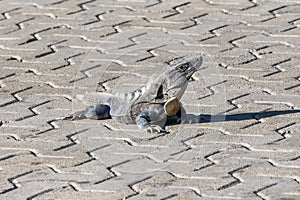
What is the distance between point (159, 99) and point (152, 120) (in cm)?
15

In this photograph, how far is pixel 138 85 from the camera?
847cm

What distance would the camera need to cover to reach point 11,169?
25.1 ft

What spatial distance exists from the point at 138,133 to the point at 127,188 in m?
0.88

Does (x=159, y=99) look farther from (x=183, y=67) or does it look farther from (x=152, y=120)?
(x=183, y=67)

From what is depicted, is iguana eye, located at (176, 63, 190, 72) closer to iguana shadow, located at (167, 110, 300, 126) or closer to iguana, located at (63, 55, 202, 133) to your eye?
iguana, located at (63, 55, 202, 133)

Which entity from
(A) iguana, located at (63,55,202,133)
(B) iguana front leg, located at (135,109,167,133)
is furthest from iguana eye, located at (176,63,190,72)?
(B) iguana front leg, located at (135,109,167,133)

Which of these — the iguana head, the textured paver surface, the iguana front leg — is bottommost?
the textured paver surface

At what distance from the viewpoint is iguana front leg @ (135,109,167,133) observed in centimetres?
817

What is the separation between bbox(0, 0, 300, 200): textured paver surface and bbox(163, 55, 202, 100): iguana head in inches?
9.9

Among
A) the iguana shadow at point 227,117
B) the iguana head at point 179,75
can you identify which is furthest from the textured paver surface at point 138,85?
the iguana head at point 179,75

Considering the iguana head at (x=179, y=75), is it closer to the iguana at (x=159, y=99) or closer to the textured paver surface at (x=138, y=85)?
the iguana at (x=159, y=99)

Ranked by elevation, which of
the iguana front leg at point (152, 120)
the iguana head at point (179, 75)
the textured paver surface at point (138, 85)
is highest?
the iguana head at point (179, 75)

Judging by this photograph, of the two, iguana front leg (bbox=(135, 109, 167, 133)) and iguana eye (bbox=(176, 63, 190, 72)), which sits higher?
iguana eye (bbox=(176, 63, 190, 72))

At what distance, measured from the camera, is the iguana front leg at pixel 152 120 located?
8172mm
